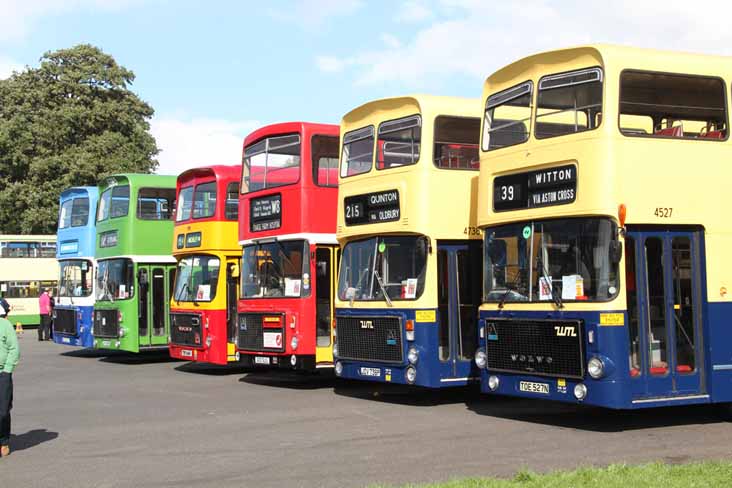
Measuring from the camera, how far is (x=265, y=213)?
18094 millimetres

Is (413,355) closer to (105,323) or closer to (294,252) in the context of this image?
(294,252)

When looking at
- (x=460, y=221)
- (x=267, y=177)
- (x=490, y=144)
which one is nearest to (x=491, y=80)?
(x=490, y=144)

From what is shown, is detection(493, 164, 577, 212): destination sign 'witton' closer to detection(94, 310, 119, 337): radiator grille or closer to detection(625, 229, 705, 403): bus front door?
detection(625, 229, 705, 403): bus front door

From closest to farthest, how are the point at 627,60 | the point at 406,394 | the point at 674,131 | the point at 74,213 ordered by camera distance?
the point at 627,60 < the point at 674,131 < the point at 406,394 < the point at 74,213

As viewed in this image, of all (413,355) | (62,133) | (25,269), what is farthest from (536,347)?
(62,133)

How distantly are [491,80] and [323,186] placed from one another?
469cm

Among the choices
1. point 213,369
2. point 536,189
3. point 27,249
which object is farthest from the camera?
point 27,249

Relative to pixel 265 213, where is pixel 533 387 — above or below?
below

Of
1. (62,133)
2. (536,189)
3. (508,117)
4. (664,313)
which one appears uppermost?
(62,133)

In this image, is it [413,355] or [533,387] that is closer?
[533,387]

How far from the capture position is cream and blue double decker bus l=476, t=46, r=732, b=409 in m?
11.5

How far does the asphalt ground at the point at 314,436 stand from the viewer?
9.74 meters

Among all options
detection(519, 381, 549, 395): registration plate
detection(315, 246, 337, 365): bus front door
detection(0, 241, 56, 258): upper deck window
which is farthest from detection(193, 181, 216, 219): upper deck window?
detection(0, 241, 56, 258): upper deck window

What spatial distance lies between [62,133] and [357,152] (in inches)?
1378
